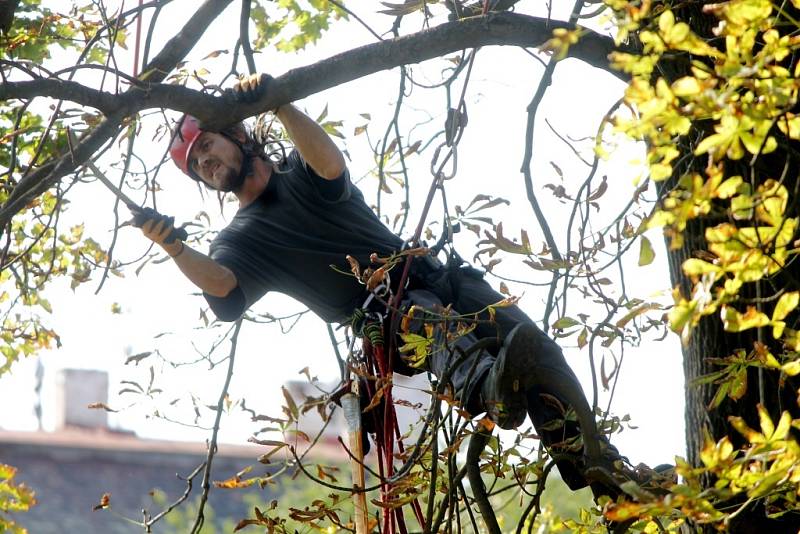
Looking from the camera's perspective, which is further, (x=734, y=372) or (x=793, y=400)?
(x=793, y=400)

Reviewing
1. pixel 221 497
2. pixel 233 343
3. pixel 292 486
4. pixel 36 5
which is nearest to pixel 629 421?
pixel 233 343

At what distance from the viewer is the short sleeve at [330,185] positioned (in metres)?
3.98

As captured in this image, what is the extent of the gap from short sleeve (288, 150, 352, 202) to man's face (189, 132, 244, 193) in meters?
0.19

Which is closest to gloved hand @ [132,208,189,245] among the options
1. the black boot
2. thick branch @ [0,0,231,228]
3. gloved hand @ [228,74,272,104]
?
thick branch @ [0,0,231,228]

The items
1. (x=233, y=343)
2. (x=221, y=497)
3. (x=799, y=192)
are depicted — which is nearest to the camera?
(x=799, y=192)

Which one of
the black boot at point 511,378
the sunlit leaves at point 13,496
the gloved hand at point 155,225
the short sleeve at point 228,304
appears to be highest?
the gloved hand at point 155,225

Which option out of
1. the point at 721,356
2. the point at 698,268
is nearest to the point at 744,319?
the point at 698,268

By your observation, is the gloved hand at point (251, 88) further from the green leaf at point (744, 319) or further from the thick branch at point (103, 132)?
the green leaf at point (744, 319)

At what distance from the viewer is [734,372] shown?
2740mm

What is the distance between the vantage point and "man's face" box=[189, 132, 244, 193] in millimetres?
4031

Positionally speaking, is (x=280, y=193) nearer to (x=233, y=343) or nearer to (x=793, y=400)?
(x=233, y=343)

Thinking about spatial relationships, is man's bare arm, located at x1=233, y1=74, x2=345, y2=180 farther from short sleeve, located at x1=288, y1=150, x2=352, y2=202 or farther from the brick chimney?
the brick chimney

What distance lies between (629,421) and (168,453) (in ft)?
43.6

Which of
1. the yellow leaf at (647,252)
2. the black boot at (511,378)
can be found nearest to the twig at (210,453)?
the black boot at (511,378)
